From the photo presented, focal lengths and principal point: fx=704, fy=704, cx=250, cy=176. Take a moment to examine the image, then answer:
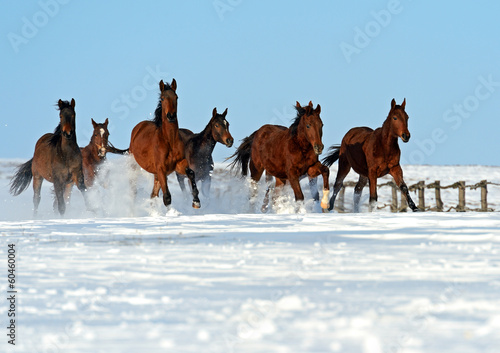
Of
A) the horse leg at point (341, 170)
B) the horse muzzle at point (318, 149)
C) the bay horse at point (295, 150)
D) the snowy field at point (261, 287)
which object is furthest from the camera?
the horse leg at point (341, 170)

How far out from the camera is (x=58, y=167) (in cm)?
1312

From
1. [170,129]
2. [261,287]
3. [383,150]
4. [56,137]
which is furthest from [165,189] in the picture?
[261,287]

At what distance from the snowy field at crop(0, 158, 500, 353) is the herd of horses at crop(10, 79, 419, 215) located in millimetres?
2838

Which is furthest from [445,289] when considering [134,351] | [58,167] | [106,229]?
[58,167]

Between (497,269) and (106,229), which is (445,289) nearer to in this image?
(497,269)

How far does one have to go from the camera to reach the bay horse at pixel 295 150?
1140 centimetres

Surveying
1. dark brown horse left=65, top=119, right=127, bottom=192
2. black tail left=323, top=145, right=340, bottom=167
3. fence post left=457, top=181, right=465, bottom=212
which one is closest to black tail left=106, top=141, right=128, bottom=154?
dark brown horse left=65, top=119, right=127, bottom=192

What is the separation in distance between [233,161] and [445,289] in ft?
36.1

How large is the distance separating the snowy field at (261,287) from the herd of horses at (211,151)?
284cm

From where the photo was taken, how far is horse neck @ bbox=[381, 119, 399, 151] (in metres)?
12.0

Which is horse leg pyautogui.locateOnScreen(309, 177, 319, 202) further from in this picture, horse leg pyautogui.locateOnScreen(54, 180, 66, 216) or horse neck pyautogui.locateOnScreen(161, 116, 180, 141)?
horse leg pyautogui.locateOnScreen(54, 180, 66, 216)

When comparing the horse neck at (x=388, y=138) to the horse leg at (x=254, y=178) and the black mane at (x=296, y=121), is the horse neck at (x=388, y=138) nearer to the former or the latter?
the black mane at (x=296, y=121)

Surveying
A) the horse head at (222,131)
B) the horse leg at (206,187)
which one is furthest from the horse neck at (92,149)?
the horse head at (222,131)

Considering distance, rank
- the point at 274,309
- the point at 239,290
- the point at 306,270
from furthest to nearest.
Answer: the point at 306,270, the point at 239,290, the point at 274,309
